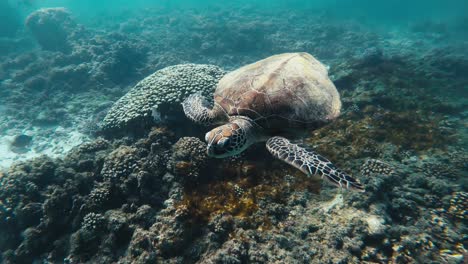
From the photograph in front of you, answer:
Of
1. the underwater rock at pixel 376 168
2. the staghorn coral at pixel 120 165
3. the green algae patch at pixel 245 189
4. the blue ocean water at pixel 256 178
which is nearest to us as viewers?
the blue ocean water at pixel 256 178

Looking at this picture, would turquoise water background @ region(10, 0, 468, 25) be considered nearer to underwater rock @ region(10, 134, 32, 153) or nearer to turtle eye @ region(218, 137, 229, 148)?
underwater rock @ region(10, 134, 32, 153)

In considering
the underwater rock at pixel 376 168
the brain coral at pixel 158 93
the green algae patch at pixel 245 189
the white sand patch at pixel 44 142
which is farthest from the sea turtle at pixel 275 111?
the white sand patch at pixel 44 142

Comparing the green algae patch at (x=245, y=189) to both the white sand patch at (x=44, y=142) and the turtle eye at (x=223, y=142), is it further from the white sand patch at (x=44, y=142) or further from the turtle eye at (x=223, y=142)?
the white sand patch at (x=44, y=142)

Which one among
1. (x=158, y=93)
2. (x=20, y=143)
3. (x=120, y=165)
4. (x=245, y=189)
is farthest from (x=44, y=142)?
(x=245, y=189)

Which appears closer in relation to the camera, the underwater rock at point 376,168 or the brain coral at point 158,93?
the underwater rock at point 376,168

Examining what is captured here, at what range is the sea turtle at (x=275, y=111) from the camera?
12.3 feet

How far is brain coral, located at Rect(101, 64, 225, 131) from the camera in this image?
6.31 meters

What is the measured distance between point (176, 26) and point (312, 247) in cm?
2815

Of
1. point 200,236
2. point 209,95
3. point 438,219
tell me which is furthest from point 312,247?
point 209,95

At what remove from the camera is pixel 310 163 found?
3535mm

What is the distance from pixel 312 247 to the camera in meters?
3.13

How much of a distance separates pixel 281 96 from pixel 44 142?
10.3m

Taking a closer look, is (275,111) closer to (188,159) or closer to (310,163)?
(310,163)

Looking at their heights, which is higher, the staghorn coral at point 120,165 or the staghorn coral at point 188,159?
the staghorn coral at point 188,159
